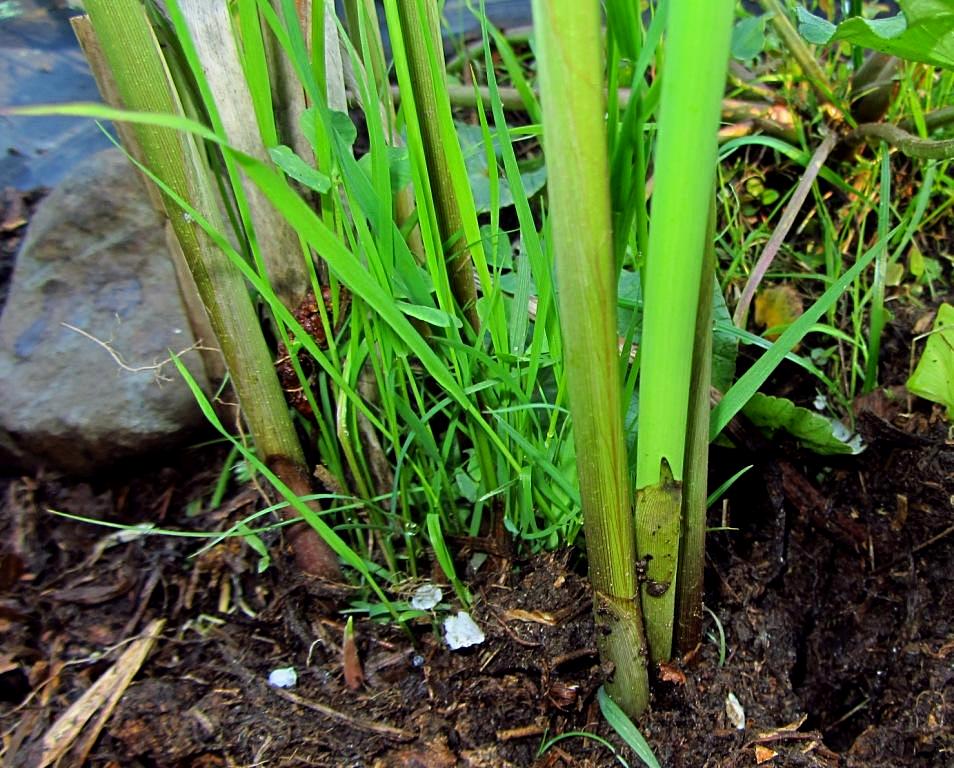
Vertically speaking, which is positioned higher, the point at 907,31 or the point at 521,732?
the point at 907,31

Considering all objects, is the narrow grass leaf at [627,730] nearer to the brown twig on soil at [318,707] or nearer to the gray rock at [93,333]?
the brown twig on soil at [318,707]

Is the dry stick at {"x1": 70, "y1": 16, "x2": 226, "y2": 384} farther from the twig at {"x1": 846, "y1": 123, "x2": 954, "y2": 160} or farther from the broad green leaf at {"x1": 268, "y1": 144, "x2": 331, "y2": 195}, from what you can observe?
the twig at {"x1": 846, "y1": 123, "x2": 954, "y2": 160}

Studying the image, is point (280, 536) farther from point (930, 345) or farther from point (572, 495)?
point (930, 345)

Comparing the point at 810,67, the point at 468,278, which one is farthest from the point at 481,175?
the point at 810,67

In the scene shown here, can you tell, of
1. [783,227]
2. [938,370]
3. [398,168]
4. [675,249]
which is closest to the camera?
[675,249]

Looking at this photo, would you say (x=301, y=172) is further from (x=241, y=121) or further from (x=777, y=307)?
(x=777, y=307)

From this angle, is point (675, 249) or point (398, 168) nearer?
point (675, 249)

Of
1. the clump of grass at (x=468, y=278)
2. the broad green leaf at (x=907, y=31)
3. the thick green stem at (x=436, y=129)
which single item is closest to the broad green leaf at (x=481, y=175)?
the clump of grass at (x=468, y=278)
